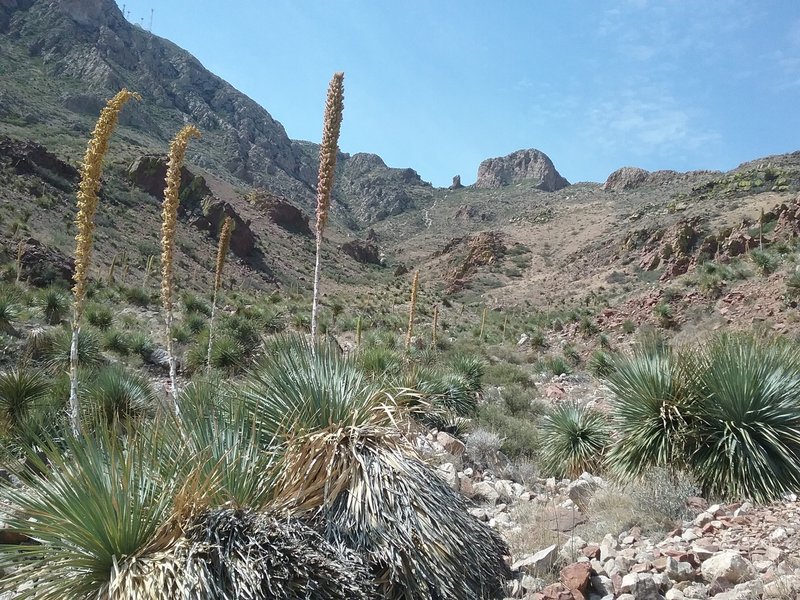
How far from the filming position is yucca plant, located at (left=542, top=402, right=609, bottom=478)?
947 cm

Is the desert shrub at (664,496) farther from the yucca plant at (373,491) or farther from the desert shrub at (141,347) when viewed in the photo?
the desert shrub at (141,347)

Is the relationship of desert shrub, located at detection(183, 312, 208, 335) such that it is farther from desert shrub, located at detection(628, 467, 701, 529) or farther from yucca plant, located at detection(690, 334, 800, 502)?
yucca plant, located at detection(690, 334, 800, 502)

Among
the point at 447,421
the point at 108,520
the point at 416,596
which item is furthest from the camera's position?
the point at 447,421

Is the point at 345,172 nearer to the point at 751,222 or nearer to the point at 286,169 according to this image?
the point at 286,169

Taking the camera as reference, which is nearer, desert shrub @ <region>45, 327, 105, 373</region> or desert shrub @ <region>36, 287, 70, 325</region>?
desert shrub @ <region>45, 327, 105, 373</region>

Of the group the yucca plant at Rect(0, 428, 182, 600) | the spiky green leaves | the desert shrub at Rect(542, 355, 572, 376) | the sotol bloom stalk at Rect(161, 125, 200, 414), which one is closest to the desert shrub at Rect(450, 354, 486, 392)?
the desert shrub at Rect(542, 355, 572, 376)

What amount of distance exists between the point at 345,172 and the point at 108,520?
131 meters

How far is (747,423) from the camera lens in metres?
6.65

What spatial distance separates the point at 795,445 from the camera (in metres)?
6.49

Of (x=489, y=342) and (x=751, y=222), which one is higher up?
(x=751, y=222)

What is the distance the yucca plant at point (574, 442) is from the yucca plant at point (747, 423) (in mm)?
2460

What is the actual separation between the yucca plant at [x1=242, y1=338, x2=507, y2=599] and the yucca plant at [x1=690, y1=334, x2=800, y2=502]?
3.32 m

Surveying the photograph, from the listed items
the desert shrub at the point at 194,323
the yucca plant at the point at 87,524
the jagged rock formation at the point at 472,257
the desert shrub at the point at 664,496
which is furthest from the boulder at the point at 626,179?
the yucca plant at the point at 87,524

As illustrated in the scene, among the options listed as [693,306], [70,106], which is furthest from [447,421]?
[70,106]
